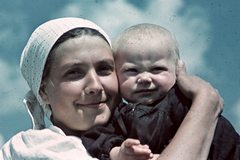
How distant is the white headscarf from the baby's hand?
1.22 meters

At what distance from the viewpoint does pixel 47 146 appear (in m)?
2.54

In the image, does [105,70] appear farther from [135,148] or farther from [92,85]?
[135,148]

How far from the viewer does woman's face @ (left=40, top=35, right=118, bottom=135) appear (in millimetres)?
2689

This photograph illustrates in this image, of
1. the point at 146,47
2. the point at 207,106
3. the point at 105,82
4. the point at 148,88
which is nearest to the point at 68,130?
the point at 105,82

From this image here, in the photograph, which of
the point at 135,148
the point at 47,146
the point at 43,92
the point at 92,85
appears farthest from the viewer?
the point at 43,92

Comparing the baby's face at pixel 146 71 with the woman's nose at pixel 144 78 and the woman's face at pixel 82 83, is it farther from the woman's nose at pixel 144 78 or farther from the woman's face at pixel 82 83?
the woman's face at pixel 82 83

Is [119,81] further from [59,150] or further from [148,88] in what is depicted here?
[59,150]

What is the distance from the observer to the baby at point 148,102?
2355 mm

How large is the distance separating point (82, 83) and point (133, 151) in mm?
897

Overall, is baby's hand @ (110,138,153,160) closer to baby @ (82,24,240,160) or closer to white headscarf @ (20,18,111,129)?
baby @ (82,24,240,160)

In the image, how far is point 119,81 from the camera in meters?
2.88

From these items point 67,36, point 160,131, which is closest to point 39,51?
point 67,36

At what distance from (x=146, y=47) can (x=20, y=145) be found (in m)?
1.41

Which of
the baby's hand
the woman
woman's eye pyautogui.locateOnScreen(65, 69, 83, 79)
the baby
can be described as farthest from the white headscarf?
the baby's hand
